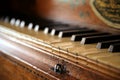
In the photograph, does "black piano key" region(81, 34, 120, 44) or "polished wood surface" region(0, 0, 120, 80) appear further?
"black piano key" region(81, 34, 120, 44)

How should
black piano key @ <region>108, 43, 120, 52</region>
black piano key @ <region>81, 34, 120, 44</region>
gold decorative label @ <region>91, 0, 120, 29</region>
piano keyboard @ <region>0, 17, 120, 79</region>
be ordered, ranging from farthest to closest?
gold decorative label @ <region>91, 0, 120, 29</region>, black piano key @ <region>81, 34, 120, 44</region>, black piano key @ <region>108, 43, 120, 52</region>, piano keyboard @ <region>0, 17, 120, 79</region>

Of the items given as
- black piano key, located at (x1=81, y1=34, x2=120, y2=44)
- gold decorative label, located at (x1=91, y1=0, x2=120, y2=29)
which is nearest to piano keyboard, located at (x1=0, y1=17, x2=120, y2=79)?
black piano key, located at (x1=81, y1=34, x2=120, y2=44)

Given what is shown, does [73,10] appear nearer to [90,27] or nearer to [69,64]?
[90,27]

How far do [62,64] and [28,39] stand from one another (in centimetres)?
28

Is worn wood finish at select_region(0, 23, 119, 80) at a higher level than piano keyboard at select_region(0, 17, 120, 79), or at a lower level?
lower

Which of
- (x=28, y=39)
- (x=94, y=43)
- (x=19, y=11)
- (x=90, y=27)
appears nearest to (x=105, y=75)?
(x=94, y=43)

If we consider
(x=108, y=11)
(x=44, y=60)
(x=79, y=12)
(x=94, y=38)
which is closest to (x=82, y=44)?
(x=94, y=38)

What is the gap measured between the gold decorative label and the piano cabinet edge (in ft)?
1.45

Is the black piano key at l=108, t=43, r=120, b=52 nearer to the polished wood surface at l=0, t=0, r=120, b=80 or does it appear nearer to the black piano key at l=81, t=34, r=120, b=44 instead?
the polished wood surface at l=0, t=0, r=120, b=80

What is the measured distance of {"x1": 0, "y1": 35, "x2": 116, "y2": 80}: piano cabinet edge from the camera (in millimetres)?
902

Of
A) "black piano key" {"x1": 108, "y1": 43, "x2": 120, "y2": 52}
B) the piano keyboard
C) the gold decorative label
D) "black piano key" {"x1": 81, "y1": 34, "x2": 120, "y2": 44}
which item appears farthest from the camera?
the gold decorative label

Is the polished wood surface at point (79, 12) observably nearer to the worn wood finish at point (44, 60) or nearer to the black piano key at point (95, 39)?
the black piano key at point (95, 39)

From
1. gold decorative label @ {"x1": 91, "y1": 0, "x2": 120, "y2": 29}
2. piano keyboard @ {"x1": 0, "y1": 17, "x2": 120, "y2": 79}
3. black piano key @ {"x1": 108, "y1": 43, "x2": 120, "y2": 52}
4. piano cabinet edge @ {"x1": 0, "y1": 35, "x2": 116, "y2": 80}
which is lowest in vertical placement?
piano cabinet edge @ {"x1": 0, "y1": 35, "x2": 116, "y2": 80}

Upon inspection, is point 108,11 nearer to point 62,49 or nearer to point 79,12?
A: point 79,12
